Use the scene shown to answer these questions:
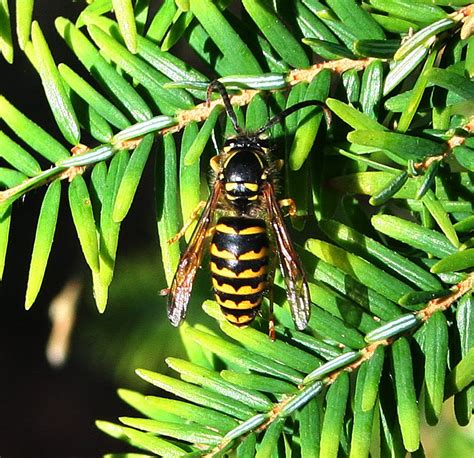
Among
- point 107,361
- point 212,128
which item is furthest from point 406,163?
point 107,361

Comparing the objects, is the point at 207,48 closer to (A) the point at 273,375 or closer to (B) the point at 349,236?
(B) the point at 349,236

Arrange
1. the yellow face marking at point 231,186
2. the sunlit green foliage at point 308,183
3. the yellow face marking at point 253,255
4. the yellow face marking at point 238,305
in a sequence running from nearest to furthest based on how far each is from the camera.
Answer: the sunlit green foliage at point 308,183
the yellow face marking at point 238,305
the yellow face marking at point 253,255
the yellow face marking at point 231,186

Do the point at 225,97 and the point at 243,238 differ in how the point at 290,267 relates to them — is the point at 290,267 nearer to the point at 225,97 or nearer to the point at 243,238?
the point at 243,238

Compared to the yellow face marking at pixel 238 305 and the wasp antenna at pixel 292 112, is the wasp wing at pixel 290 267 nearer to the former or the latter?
the yellow face marking at pixel 238 305

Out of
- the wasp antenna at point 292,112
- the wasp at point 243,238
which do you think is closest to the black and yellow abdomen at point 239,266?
the wasp at point 243,238

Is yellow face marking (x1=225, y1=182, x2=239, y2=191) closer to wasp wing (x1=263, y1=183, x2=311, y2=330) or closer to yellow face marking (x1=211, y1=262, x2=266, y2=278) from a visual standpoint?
wasp wing (x1=263, y1=183, x2=311, y2=330)

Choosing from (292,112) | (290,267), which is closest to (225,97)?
(292,112)
